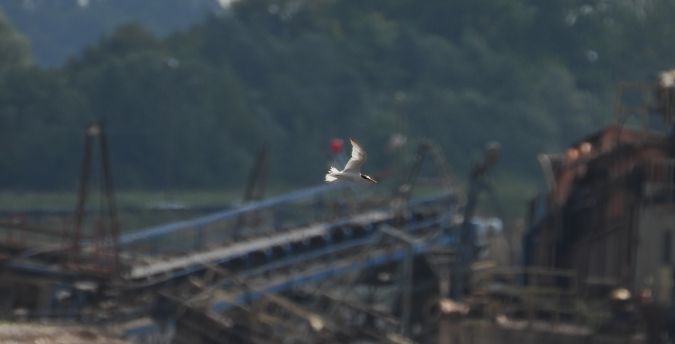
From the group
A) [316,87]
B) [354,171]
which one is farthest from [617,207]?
[316,87]

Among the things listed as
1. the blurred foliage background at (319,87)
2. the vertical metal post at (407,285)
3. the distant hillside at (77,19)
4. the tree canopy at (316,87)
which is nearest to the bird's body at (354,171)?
the vertical metal post at (407,285)

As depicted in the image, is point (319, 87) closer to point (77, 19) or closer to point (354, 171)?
point (77, 19)

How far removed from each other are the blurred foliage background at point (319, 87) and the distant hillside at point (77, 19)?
1971 centimetres

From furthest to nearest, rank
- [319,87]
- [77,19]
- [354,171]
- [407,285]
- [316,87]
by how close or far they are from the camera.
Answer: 1. [77,19]
2. [316,87]
3. [319,87]
4. [407,285]
5. [354,171]

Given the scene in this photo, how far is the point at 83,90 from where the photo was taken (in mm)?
91188

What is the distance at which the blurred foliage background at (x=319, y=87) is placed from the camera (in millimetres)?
86688

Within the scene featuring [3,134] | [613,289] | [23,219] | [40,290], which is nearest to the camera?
[613,289]

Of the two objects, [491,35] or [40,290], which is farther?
[491,35]

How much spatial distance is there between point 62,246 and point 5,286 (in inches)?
79.6

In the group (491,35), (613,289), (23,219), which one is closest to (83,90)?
(491,35)

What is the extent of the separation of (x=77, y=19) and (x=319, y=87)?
3102 centimetres

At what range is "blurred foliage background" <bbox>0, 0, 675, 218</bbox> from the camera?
8669 centimetres

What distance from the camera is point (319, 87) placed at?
93500mm

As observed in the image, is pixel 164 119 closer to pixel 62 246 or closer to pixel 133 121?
pixel 133 121
